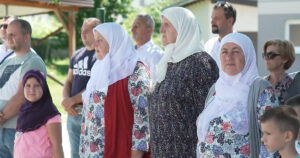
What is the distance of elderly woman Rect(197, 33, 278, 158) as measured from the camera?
3.59 meters

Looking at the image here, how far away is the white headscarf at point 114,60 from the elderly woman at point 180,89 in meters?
0.35

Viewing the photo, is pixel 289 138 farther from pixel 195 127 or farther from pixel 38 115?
pixel 38 115

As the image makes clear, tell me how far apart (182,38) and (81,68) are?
1822 millimetres

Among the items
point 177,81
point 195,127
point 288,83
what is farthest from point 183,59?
point 288,83

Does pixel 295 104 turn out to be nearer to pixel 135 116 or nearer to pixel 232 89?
pixel 232 89

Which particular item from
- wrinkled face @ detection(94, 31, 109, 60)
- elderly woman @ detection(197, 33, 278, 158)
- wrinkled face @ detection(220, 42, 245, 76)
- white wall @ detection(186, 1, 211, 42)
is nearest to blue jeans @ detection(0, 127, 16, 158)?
wrinkled face @ detection(94, 31, 109, 60)

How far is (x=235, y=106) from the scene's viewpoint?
372 cm

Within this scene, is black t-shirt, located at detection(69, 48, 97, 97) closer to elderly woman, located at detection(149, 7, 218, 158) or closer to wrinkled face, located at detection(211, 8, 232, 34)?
wrinkled face, located at detection(211, 8, 232, 34)

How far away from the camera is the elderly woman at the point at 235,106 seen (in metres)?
3.59

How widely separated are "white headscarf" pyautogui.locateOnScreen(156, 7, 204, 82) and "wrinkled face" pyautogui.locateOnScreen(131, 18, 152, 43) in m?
2.27

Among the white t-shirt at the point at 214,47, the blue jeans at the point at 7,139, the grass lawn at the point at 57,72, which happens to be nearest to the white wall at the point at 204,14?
the grass lawn at the point at 57,72

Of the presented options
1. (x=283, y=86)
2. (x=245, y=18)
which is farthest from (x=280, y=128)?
(x=245, y=18)

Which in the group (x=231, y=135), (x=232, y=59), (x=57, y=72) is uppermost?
(x=57, y=72)

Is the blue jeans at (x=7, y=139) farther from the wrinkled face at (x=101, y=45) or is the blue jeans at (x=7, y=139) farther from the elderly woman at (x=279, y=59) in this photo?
the elderly woman at (x=279, y=59)
